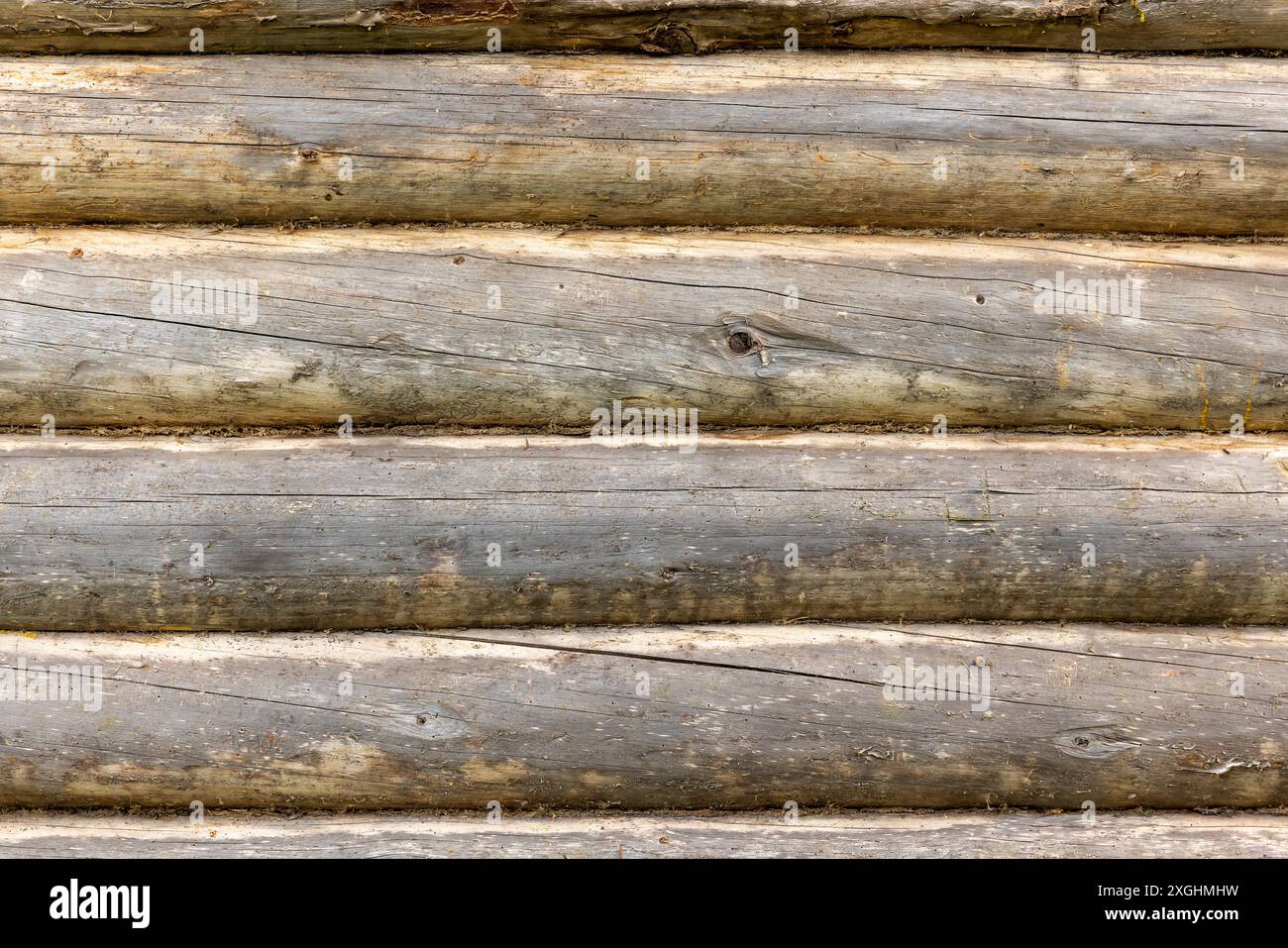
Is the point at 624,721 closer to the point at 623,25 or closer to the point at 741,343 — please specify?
the point at 741,343

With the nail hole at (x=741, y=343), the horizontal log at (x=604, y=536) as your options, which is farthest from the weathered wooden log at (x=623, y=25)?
the horizontal log at (x=604, y=536)

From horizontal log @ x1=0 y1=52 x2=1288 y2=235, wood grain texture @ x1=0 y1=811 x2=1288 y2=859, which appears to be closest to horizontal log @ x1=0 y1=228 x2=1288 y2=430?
horizontal log @ x1=0 y1=52 x2=1288 y2=235

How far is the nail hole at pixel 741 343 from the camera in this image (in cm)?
280

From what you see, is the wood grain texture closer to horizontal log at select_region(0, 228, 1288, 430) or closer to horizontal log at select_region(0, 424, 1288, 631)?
horizontal log at select_region(0, 424, 1288, 631)

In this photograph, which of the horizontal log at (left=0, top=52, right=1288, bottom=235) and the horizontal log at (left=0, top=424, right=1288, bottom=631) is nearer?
the horizontal log at (left=0, top=424, right=1288, bottom=631)

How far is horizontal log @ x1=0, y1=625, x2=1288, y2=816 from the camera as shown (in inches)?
105

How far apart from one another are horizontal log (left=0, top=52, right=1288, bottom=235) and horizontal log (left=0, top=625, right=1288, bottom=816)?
4.70 ft

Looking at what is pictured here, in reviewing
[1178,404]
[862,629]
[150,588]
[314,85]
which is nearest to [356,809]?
[150,588]

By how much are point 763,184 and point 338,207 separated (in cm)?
140

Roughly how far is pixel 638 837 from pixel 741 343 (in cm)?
156

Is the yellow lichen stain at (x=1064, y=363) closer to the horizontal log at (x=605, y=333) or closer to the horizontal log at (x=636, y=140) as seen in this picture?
the horizontal log at (x=605, y=333)

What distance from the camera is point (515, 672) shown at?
2.70 m

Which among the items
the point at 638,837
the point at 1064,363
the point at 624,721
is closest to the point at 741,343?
the point at 1064,363

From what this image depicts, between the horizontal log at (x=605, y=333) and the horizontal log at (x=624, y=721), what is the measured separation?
0.74 m
